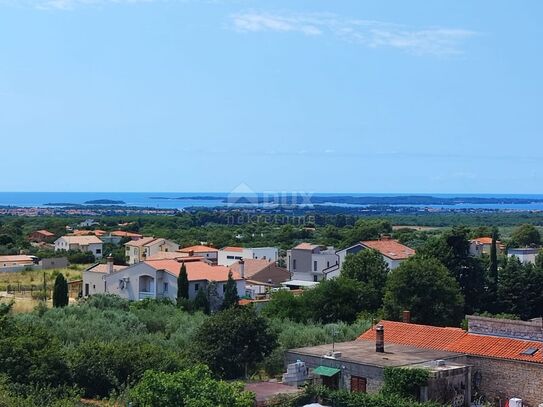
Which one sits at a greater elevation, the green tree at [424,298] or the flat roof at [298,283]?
Result: the green tree at [424,298]

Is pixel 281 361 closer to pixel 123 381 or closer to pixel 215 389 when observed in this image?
pixel 123 381

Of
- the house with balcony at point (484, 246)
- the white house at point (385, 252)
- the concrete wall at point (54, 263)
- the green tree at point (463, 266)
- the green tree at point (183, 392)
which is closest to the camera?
the green tree at point (183, 392)

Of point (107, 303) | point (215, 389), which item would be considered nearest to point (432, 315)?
point (107, 303)

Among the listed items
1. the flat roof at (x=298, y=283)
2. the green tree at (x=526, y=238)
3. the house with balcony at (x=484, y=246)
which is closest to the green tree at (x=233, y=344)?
the flat roof at (x=298, y=283)

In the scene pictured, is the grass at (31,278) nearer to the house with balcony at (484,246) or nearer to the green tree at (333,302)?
the green tree at (333,302)

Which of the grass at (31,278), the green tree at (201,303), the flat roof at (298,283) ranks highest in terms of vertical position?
the green tree at (201,303)

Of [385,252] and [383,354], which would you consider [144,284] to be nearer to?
[385,252]
